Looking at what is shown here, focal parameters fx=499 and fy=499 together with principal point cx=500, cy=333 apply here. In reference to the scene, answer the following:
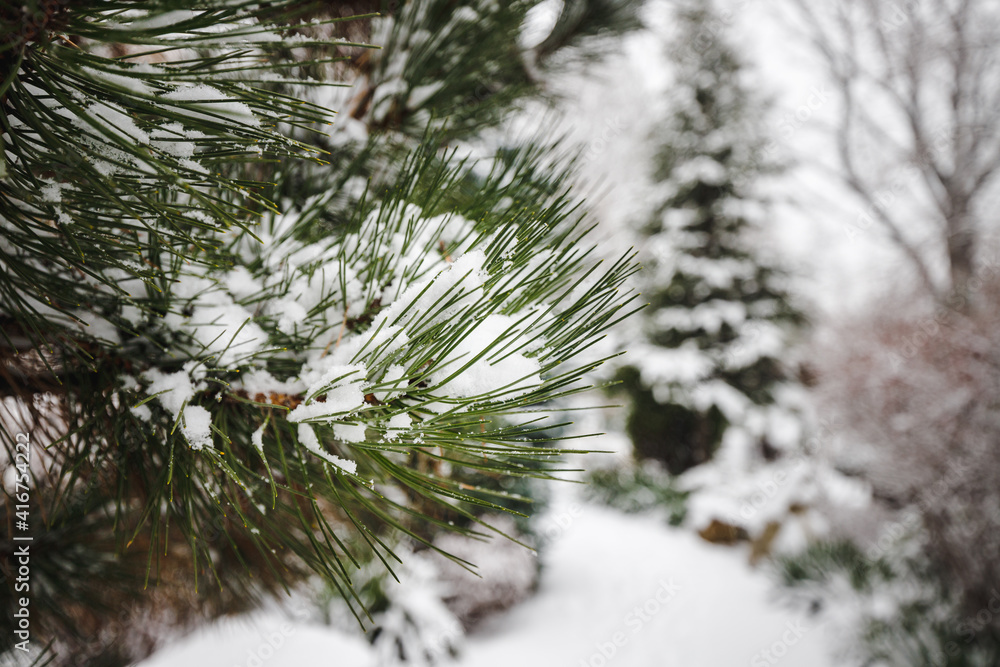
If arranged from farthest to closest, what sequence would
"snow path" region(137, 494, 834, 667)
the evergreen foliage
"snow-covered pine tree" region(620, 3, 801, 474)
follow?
"snow-covered pine tree" region(620, 3, 801, 474)
"snow path" region(137, 494, 834, 667)
the evergreen foliage

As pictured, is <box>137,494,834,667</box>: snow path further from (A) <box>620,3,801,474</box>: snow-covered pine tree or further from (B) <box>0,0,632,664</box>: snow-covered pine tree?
(A) <box>620,3,801,474</box>: snow-covered pine tree

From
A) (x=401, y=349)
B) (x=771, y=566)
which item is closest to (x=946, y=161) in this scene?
(x=771, y=566)

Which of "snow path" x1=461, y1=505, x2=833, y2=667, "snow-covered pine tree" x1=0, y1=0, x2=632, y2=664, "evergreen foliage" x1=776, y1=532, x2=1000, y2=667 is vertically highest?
"snow-covered pine tree" x1=0, y1=0, x2=632, y2=664

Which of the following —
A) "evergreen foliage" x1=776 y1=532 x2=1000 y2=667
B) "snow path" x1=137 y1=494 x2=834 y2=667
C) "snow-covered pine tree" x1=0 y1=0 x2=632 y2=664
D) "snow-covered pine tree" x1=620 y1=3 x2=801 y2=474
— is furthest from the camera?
"snow-covered pine tree" x1=620 y1=3 x2=801 y2=474

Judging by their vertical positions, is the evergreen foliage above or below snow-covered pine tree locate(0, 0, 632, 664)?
below

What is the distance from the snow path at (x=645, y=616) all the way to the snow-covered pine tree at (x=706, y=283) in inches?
135

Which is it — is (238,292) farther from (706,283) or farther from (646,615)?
(706,283)

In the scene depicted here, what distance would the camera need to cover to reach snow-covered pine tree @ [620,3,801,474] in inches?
380

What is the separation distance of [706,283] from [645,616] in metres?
6.89

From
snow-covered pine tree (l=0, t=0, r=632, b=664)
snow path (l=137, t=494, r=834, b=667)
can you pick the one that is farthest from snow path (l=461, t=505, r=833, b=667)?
snow-covered pine tree (l=0, t=0, r=632, b=664)

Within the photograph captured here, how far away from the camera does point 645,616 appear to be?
5.01 m

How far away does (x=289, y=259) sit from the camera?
0.83 metres

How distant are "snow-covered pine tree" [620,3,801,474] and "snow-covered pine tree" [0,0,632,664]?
9.41 m

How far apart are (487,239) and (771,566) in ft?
19.8
